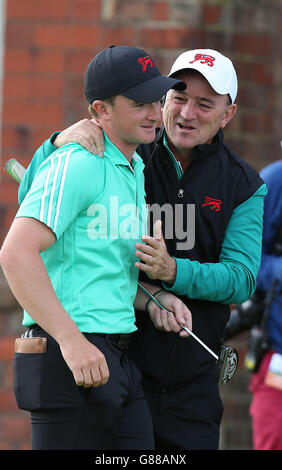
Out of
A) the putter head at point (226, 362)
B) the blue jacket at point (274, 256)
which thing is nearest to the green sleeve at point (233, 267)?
the putter head at point (226, 362)

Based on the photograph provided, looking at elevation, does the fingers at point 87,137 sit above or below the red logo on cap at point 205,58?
below

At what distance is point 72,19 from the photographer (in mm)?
5031

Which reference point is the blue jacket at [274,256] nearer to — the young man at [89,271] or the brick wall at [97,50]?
the brick wall at [97,50]

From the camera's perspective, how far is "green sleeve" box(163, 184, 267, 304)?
3094 mm

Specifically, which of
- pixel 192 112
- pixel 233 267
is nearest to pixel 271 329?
pixel 233 267

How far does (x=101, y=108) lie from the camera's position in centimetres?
291

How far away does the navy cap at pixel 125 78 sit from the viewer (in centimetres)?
284

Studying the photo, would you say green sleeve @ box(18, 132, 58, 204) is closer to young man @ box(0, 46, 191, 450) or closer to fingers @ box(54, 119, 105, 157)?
fingers @ box(54, 119, 105, 157)

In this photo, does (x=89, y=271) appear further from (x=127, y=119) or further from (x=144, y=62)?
(x=144, y=62)

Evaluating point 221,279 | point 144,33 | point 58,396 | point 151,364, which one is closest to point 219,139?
point 221,279

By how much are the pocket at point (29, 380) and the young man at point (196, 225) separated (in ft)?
1.95

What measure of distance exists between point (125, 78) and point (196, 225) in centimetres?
66
